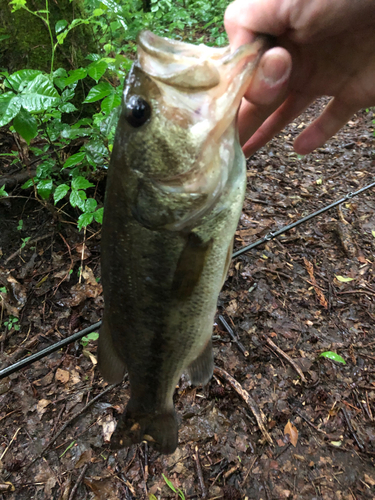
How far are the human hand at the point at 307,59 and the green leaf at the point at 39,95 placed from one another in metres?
1.08

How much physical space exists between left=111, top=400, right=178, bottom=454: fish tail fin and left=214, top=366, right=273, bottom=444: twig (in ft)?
3.44

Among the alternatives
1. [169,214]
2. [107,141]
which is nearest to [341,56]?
[169,214]

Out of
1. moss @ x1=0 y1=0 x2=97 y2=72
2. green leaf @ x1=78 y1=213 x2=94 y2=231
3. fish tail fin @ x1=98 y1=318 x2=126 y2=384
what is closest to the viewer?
fish tail fin @ x1=98 y1=318 x2=126 y2=384

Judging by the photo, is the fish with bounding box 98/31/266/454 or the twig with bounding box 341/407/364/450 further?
the twig with bounding box 341/407/364/450

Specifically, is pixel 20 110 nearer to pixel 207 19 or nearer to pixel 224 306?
pixel 224 306

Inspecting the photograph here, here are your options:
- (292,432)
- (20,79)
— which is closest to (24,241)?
(20,79)

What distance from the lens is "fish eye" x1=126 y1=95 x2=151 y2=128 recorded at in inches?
42.4

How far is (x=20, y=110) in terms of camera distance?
1.93 meters

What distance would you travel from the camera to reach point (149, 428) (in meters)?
1.66

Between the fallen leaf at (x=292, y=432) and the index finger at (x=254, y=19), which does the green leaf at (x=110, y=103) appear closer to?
the index finger at (x=254, y=19)

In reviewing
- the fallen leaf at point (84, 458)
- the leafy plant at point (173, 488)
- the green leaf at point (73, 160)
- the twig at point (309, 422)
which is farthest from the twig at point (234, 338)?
the green leaf at point (73, 160)

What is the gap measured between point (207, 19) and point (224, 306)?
7799 mm

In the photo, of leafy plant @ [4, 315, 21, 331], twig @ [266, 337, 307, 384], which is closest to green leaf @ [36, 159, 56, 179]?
leafy plant @ [4, 315, 21, 331]

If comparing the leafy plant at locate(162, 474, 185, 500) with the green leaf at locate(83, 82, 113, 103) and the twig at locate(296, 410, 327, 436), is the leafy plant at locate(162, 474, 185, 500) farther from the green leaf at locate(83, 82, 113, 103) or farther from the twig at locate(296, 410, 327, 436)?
the green leaf at locate(83, 82, 113, 103)
